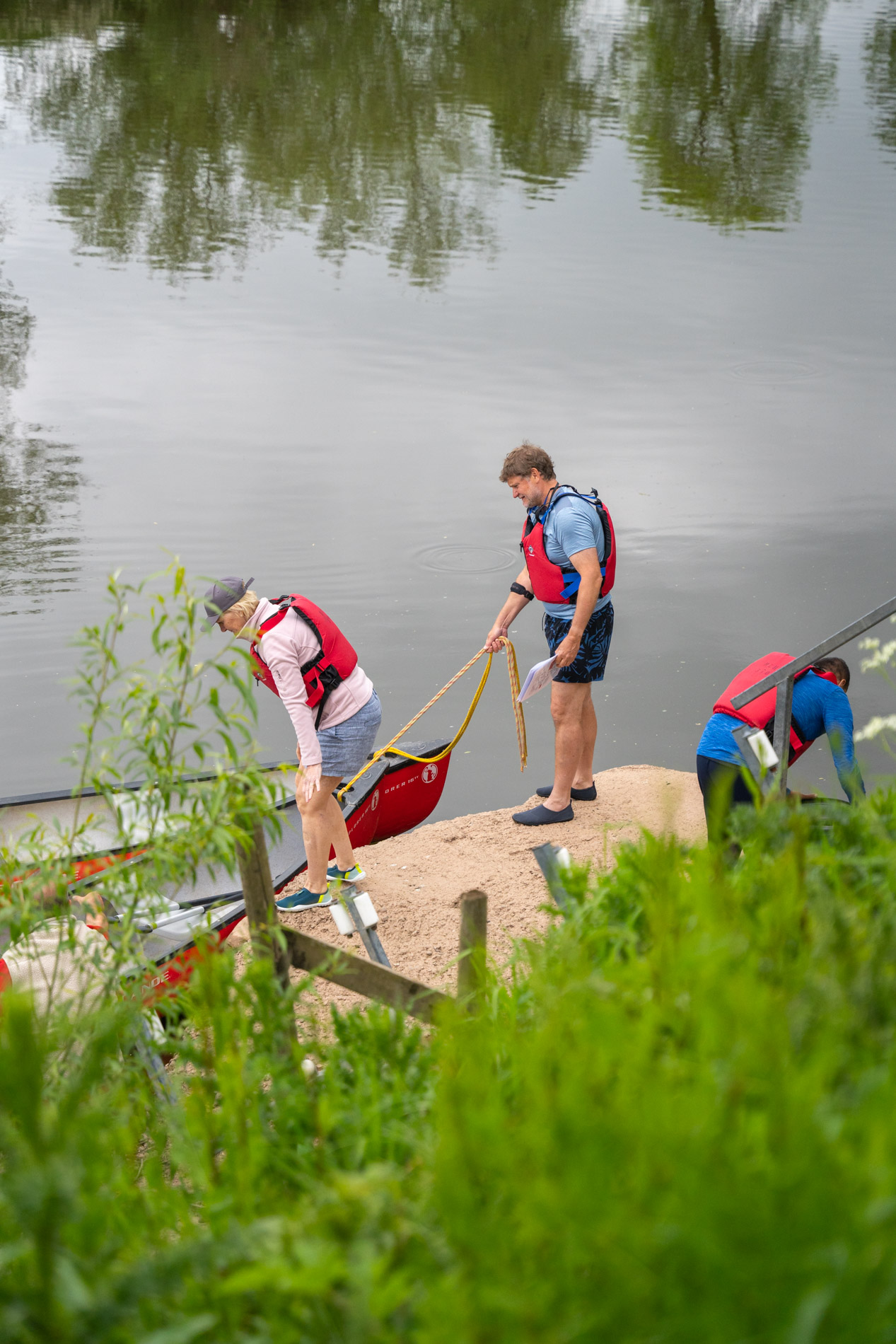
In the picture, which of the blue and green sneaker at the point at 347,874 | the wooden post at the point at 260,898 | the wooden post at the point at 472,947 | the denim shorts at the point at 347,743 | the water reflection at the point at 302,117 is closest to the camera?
the wooden post at the point at 472,947

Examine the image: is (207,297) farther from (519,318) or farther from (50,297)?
(519,318)

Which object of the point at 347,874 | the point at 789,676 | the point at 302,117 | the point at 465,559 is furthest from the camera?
the point at 302,117

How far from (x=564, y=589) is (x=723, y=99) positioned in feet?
132

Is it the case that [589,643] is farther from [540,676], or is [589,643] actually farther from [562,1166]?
[562,1166]

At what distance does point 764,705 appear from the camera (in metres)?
4.62

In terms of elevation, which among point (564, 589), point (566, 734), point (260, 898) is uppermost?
point (564, 589)

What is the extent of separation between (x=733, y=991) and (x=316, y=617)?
13.3ft

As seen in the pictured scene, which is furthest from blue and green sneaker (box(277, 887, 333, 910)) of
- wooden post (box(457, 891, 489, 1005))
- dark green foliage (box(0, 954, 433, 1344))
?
dark green foliage (box(0, 954, 433, 1344))

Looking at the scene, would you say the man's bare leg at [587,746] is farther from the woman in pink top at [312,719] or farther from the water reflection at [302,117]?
the water reflection at [302,117]

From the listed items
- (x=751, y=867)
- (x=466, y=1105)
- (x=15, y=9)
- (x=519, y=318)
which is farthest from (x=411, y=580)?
(x=15, y=9)

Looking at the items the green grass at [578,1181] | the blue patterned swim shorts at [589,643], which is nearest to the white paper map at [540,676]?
the blue patterned swim shorts at [589,643]

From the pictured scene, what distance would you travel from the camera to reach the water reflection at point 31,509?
48.4ft

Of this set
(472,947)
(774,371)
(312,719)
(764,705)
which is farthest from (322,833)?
(774,371)

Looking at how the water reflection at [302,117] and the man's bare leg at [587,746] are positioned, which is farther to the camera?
the water reflection at [302,117]
